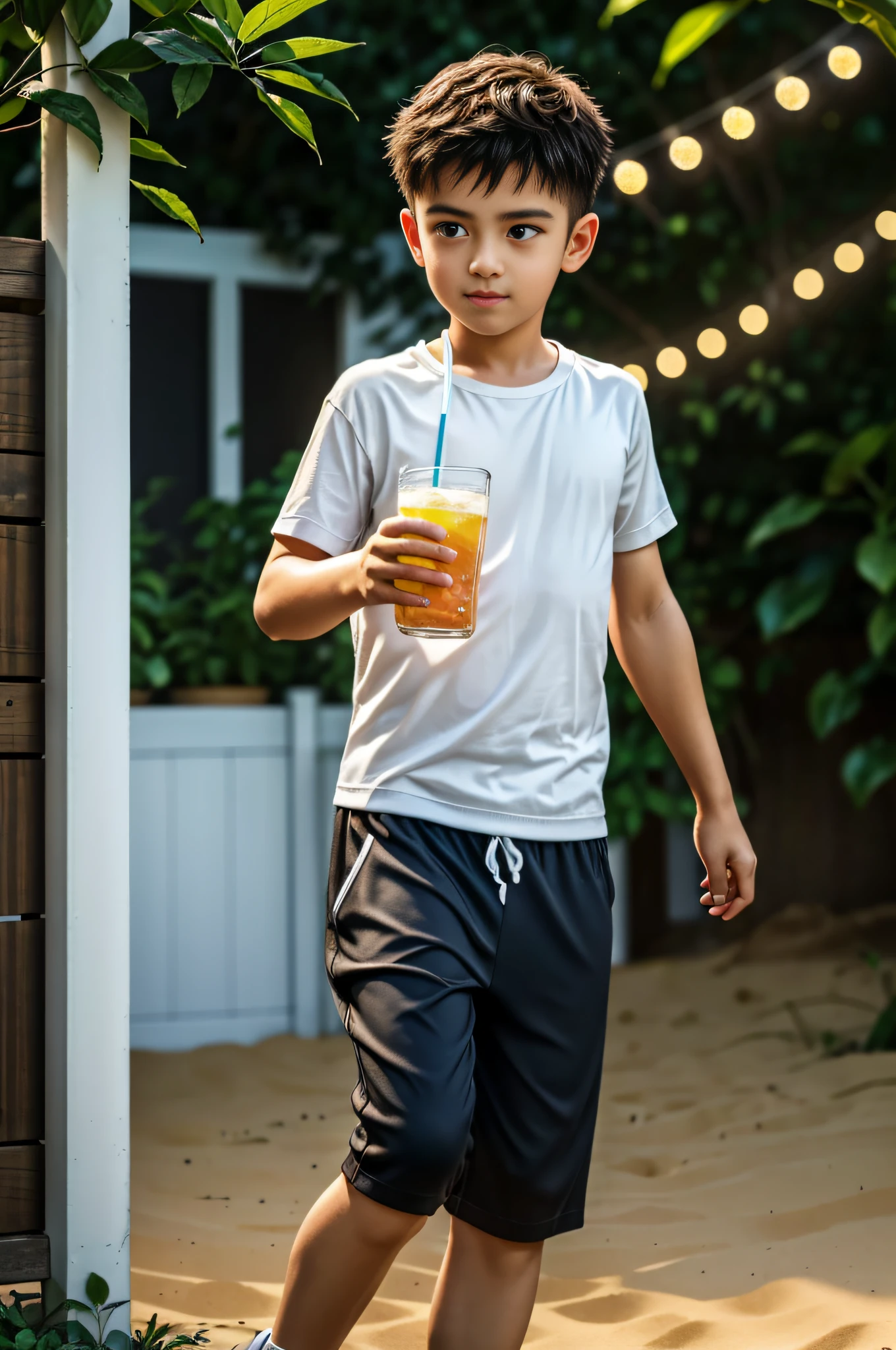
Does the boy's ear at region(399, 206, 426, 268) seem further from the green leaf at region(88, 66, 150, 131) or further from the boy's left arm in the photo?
the boy's left arm

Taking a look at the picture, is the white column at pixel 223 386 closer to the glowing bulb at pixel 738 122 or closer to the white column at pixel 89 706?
the glowing bulb at pixel 738 122

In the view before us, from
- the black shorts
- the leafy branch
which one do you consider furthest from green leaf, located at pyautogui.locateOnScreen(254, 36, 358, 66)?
the black shorts

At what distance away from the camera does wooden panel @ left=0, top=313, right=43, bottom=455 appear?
1.56m

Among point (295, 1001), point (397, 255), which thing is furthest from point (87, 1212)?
point (397, 255)

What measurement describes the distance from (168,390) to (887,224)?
7.56 ft

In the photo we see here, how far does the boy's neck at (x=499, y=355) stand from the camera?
4.96 feet

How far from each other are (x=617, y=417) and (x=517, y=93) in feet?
1.21

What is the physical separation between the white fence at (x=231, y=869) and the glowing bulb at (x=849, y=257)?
1781 mm

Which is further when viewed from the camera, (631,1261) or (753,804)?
(753,804)

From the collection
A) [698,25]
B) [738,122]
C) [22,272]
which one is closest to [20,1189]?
[22,272]

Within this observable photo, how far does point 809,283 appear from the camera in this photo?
12.0 ft

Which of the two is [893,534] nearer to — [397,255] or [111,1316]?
[397,255]

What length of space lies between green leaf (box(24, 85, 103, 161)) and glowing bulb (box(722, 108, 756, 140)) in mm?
2261

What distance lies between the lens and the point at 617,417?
156cm
